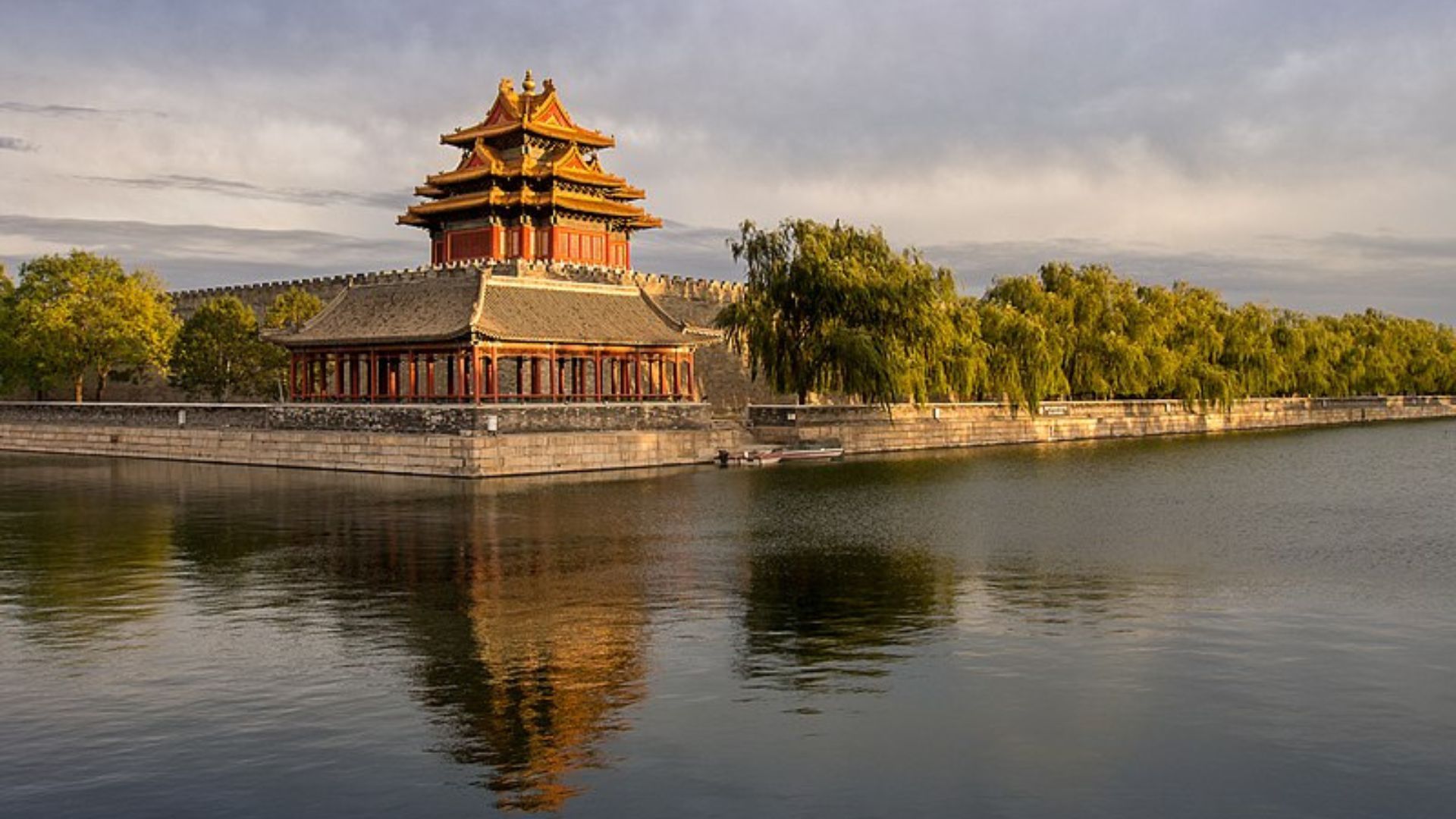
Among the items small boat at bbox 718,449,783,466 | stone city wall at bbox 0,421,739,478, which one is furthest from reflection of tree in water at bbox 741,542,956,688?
small boat at bbox 718,449,783,466

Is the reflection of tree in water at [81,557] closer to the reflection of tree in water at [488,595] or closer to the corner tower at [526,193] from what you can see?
the reflection of tree in water at [488,595]

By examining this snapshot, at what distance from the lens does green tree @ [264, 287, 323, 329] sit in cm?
5534

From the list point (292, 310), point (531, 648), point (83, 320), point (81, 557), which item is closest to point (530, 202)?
point (292, 310)

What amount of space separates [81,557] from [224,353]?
3449cm

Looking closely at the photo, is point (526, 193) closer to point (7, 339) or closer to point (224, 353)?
point (224, 353)

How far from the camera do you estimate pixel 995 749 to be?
1051cm

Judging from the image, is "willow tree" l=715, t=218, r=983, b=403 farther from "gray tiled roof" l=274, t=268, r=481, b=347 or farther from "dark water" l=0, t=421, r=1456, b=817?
"dark water" l=0, t=421, r=1456, b=817

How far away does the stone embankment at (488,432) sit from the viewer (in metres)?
37.3

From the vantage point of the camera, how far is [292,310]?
55656mm

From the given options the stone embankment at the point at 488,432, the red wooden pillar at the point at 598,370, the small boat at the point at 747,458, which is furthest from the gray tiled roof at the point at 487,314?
the small boat at the point at 747,458

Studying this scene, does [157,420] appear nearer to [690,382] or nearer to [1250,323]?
[690,382]

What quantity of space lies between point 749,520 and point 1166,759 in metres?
16.4

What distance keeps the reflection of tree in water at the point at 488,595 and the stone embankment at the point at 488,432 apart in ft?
17.7

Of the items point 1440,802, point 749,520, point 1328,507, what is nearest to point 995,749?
point 1440,802
